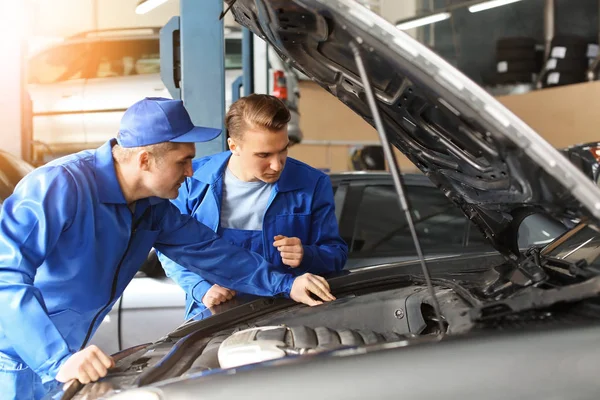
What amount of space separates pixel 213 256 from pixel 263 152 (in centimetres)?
40

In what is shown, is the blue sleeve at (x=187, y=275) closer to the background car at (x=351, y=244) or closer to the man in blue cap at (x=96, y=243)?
the man in blue cap at (x=96, y=243)

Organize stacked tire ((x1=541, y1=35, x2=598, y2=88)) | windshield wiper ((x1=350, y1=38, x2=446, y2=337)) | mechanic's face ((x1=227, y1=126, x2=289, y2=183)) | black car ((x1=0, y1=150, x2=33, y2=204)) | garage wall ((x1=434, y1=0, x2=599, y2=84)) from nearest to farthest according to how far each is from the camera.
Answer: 1. windshield wiper ((x1=350, y1=38, x2=446, y2=337))
2. mechanic's face ((x1=227, y1=126, x2=289, y2=183))
3. black car ((x1=0, y1=150, x2=33, y2=204))
4. stacked tire ((x1=541, y1=35, x2=598, y2=88))
5. garage wall ((x1=434, y1=0, x2=599, y2=84))

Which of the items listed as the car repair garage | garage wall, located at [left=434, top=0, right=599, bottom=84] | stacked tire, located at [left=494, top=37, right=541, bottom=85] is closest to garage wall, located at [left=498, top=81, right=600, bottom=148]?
stacked tire, located at [left=494, top=37, right=541, bottom=85]

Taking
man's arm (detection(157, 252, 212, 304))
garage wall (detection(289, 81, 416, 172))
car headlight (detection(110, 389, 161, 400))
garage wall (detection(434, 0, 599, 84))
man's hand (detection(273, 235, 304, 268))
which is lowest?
garage wall (detection(289, 81, 416, 172))

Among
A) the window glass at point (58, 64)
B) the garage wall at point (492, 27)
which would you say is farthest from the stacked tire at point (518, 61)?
the window glass at point (58, 64)

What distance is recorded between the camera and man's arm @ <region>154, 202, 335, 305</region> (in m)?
2.29

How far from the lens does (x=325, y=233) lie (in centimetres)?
265

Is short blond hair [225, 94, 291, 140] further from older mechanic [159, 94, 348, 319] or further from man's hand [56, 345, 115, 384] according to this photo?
man's hand [56, 345, 115, 384]

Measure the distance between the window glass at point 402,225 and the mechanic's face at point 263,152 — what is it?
132 cm

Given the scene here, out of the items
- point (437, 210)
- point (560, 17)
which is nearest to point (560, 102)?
point (560, 17)

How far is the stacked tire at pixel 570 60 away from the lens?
27.6 feet

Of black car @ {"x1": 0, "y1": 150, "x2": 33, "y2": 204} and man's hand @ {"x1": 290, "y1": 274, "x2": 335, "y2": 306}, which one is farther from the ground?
man's hand @ {"x1": 290, "y1": 274, "x2": 335, "y2": 306}

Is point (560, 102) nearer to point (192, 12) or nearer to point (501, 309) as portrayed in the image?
point (192, 12)

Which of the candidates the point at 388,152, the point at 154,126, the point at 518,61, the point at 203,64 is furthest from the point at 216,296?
the point at 518,61
